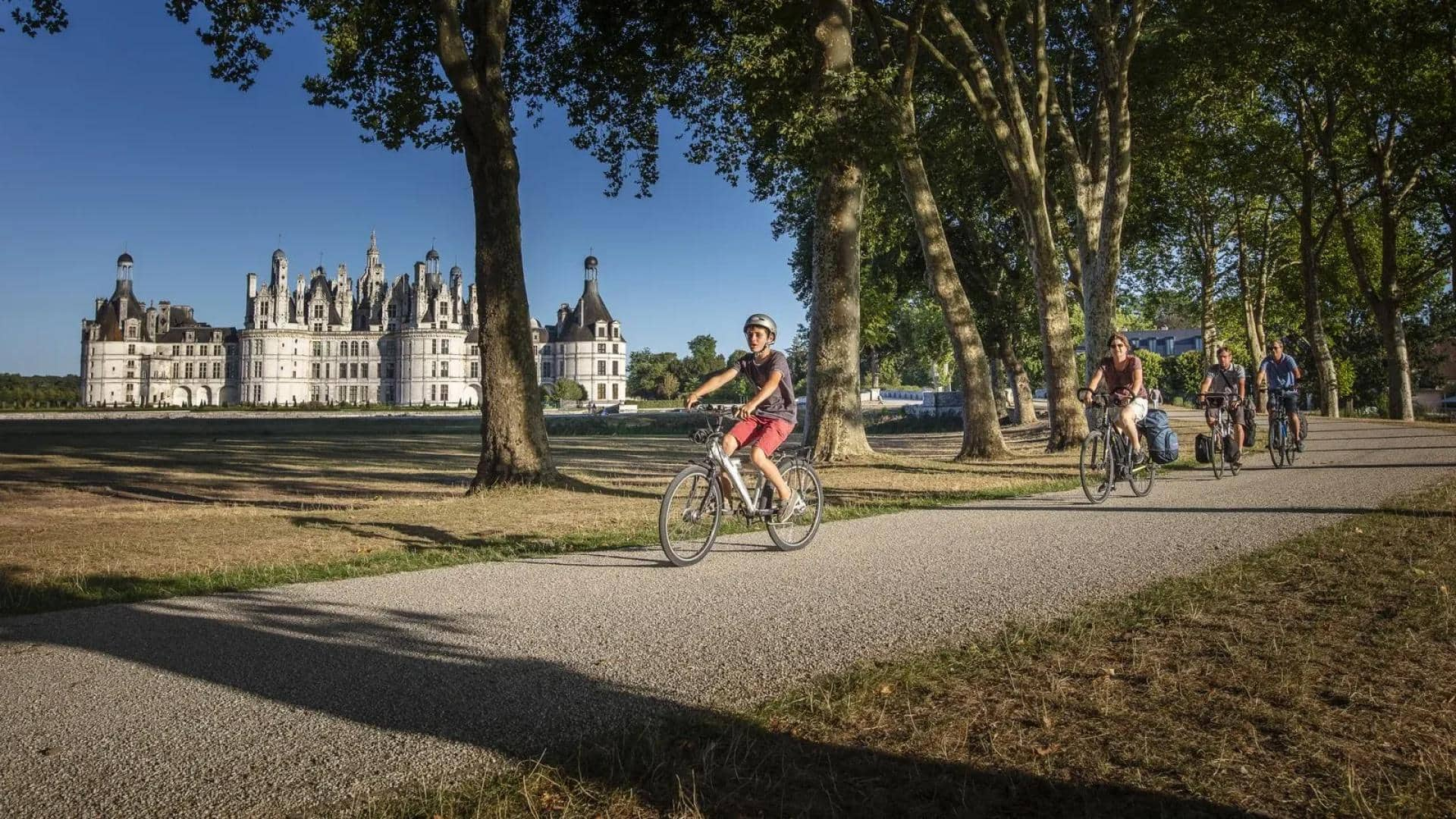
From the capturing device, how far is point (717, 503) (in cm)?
772

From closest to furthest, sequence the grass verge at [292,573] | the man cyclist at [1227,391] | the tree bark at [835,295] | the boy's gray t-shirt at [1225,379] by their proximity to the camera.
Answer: the grass verge at [292,573]
the man cyclist at [1227,391]
the boy's gray t-shirt at [1225,379]
the tree bark at [835,295]

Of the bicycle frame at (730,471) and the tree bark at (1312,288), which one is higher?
the tree bark at (1312,288)

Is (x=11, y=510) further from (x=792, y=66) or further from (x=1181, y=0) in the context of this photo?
(x=1181, y=0)

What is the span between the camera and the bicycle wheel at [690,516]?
7176 mm

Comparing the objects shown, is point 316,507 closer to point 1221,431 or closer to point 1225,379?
point 1221,431

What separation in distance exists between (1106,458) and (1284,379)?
6.73 m

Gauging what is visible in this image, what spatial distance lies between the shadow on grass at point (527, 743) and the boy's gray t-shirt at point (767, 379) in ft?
11.2

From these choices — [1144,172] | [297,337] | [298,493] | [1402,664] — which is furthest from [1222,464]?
[297,337]

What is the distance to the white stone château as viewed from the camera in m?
135

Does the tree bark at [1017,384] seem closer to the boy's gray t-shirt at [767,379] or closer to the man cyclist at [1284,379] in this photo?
the man cyclist at [1284,379]

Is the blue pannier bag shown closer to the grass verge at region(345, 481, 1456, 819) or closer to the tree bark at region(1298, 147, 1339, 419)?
the grass verge at region(345, 481, 1456, 819)

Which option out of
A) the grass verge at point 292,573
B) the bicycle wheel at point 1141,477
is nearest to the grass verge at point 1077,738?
the grass verge at point 292,573

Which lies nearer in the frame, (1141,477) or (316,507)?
(1141,477)

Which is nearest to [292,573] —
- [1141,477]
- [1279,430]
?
[1141,477]
